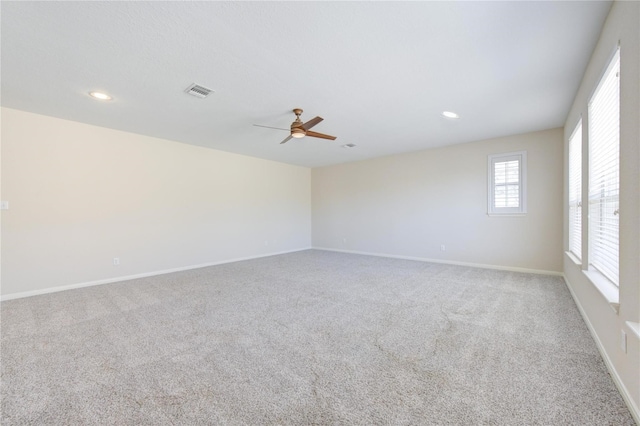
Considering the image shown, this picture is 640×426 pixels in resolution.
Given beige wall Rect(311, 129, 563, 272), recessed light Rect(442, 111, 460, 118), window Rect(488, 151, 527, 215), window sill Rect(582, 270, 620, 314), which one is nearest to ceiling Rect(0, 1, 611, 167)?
recessed light Rect(442, 111, 460, 118)

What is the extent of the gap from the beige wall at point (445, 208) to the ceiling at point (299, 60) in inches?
42.0

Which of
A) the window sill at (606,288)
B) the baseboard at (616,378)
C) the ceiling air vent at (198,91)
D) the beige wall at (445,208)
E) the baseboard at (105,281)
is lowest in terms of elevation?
the baseboard at (105,281)

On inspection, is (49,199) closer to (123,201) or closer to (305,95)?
(123,201)

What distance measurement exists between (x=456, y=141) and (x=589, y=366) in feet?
13.9

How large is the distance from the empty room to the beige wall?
47 millimetres

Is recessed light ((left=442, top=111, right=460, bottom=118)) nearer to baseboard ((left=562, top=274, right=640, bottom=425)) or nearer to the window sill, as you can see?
the window sill

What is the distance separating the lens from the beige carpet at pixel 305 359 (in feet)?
4.92

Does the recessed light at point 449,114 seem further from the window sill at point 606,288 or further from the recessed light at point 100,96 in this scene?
the recessed light at point 100,96

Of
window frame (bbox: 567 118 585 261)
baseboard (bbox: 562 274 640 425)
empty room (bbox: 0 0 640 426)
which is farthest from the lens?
window frame (bbox: 567 118 585 261)

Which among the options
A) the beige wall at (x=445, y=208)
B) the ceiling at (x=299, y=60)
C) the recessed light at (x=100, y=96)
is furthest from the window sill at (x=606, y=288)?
the recessed light at (x=100, y=96)

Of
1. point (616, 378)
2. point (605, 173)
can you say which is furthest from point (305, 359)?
point (605, 173)

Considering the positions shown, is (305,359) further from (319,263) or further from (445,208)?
(445,208)

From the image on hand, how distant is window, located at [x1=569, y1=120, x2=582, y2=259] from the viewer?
3322mm

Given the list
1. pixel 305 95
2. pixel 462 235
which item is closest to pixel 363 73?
pixel 305 95
